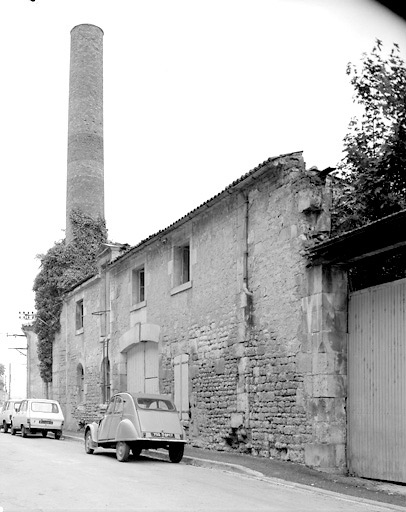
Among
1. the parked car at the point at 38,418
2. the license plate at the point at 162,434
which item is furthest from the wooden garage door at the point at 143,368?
the license plate at the point at 162,434

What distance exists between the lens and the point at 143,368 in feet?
65.4

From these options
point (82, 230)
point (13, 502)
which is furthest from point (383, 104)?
point (82, 230)

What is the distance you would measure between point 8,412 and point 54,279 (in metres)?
6.24

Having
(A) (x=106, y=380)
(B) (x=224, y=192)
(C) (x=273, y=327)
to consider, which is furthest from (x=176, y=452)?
(A) (x=106, y=380)

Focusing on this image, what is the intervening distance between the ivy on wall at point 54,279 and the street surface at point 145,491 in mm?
17046

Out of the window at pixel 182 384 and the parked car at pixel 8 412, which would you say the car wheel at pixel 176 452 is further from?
the parked car at pixel 8 412

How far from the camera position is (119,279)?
22.4 meters

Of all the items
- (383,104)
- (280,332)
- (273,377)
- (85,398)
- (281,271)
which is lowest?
(85,398)

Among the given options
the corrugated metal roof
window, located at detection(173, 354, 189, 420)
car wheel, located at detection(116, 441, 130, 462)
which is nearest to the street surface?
car wheel, located at detection(116, 441, 130, 462)

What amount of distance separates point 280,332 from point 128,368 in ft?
31.3

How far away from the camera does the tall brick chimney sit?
34781mm

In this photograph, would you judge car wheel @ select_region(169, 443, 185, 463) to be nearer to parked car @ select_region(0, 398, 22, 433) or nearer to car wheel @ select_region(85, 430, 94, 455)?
car wheel @ select_region(85, 430, 94, 455)

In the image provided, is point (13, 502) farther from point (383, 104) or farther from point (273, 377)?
point (383, 104)

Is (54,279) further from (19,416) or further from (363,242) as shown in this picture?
(363,242)
